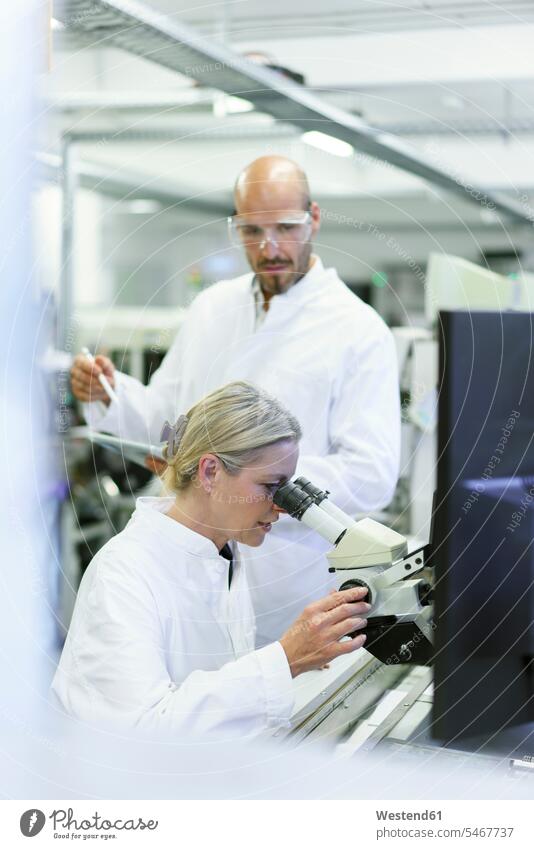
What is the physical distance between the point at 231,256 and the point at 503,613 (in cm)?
67

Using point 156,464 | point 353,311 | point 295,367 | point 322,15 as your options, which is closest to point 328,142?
point 353,311

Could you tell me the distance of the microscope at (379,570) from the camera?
3.83 ft

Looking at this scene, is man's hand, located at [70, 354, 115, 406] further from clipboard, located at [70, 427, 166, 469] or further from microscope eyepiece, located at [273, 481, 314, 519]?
microscope eyepiece, located at [273, 481, 314, 519]

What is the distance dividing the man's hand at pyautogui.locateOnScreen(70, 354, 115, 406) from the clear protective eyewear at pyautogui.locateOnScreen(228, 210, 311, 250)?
333mm

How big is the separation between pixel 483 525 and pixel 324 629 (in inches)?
10.2

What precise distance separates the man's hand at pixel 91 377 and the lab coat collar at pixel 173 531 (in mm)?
306

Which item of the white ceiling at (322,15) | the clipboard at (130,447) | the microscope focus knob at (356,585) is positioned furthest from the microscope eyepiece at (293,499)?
the white ceiling at (322,15)

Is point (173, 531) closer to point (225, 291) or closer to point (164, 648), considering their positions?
point (164, 648)

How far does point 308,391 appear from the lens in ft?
4.63

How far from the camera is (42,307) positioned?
1.39 metres

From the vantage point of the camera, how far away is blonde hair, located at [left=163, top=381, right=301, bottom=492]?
4.12ft

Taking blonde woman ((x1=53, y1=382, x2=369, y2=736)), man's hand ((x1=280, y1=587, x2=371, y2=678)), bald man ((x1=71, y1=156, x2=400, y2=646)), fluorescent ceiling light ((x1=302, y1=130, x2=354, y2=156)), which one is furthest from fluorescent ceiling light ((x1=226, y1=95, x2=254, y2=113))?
man's hand ((x1=280, y1=587, x2=371, y2=678))
